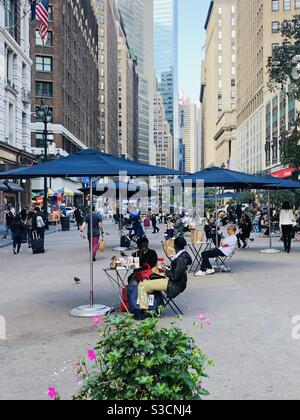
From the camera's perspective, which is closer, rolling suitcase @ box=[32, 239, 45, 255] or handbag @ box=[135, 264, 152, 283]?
handbag @ box=[135, 264, 152, 283]

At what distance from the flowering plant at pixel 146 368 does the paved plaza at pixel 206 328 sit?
5.86ft

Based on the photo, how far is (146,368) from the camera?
129 inches

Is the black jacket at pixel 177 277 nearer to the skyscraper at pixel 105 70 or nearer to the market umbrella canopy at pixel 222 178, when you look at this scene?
the market umbrella canopy at pixel 222 178

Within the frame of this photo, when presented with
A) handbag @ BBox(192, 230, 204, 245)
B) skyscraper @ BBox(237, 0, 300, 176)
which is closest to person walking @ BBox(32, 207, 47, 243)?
handbag @ BBox(192, 230, 204, 245)

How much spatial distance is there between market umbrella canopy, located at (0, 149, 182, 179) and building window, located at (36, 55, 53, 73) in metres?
60.5

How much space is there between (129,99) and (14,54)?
470 feet

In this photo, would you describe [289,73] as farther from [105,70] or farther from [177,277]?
[105,70]

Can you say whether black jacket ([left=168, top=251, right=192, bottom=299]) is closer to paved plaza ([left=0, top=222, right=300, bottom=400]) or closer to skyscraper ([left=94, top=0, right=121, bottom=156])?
paved plaza ([left=0, top=222, right=300, bottom=400])

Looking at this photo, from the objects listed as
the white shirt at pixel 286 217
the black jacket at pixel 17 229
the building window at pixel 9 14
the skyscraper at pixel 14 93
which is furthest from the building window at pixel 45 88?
the white shirt at pixel 286 217

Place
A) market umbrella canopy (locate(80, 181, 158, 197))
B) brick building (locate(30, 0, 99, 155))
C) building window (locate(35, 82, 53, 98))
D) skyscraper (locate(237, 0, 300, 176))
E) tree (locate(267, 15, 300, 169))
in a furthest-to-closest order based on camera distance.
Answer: skyscraper (locate(237, 0, 300, 176)) → building window (locate(35, 82, 53, 98)) → brick building (locate(30, 0, 99, 155)) → tree (locate(267, 15, 300, 169)) → market umbrella canopy (locate(80, 181, 158, 197))

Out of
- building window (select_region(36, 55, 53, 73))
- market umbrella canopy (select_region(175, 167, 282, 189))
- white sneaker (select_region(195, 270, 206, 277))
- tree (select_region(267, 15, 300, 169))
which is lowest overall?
white sneaker (select_region(195, 270, 206, 277))

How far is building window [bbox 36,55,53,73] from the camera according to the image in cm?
6662

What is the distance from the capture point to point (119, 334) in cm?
355
